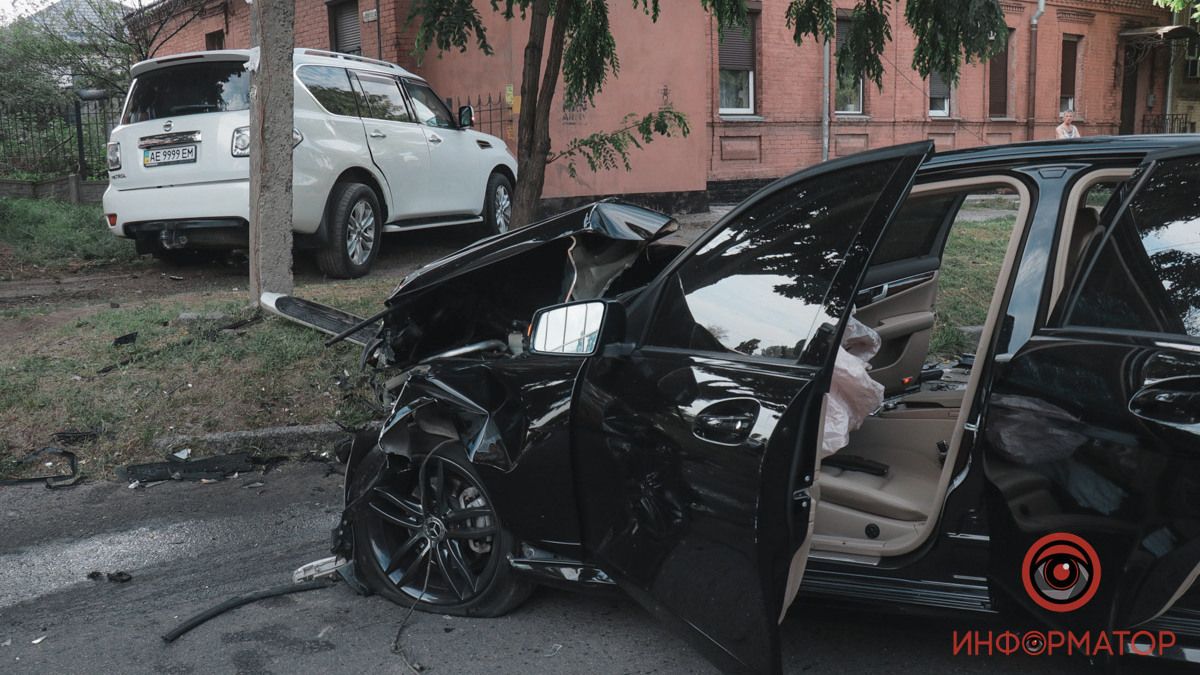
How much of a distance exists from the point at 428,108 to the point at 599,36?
328 cm

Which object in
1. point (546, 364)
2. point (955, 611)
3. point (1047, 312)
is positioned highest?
point (1047, 312)

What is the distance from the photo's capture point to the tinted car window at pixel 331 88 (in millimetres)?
9234

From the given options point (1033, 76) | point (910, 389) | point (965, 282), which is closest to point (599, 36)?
point (965, 282)

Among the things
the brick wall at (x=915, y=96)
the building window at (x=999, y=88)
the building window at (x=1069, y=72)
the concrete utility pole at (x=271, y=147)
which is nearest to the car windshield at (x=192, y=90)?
the concrete utility pole at (x=271, y=147)

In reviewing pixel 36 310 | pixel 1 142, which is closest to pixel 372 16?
pixel 1 142

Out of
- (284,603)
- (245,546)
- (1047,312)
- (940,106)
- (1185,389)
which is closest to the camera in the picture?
(1185,389)

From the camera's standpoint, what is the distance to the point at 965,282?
901 centimetres

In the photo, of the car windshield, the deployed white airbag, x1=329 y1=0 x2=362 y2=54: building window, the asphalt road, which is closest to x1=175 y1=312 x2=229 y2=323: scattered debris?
the car windshield

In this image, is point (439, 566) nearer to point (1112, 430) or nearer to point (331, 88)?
point (1112, 430)

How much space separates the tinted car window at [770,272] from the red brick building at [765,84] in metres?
5.15

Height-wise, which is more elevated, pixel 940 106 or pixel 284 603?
pixel 940 106

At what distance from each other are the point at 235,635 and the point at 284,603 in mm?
298

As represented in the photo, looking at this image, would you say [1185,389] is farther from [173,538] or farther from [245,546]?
[173,538]

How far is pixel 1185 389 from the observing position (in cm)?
234
